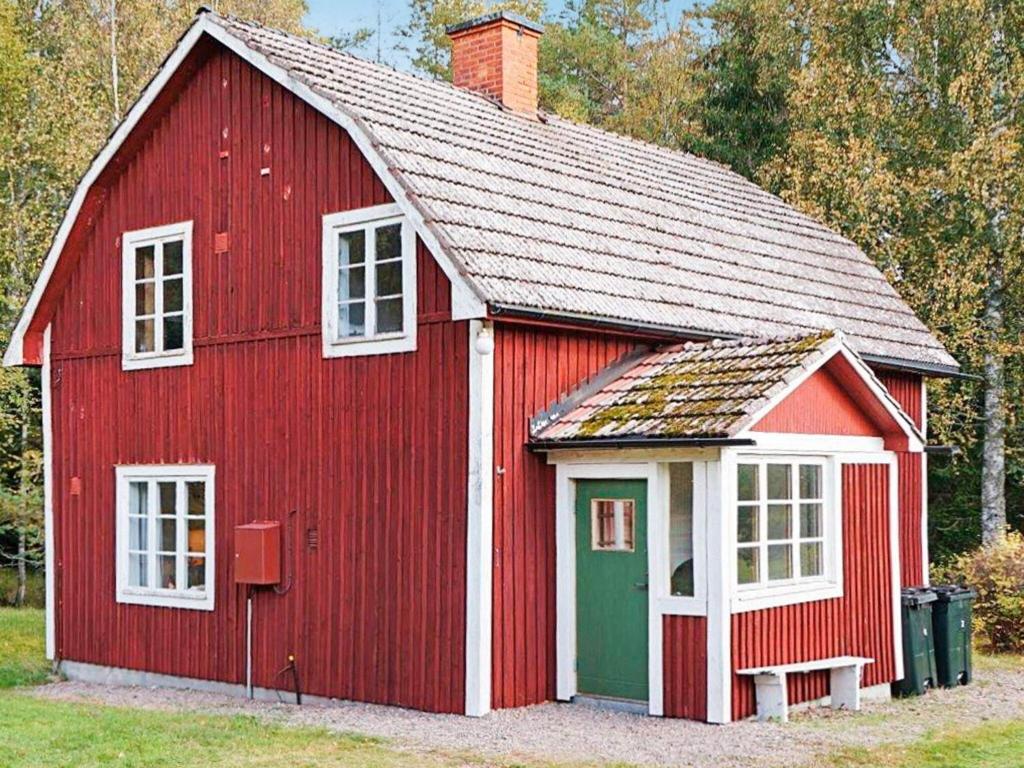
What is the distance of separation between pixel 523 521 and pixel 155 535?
4.81 metres

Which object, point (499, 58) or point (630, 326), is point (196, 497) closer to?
point (630, 326)

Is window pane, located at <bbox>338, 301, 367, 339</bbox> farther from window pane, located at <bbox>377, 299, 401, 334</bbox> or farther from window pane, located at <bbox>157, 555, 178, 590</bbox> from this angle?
window pane, located at <bbox>157, 555, 178, 590</bbox>

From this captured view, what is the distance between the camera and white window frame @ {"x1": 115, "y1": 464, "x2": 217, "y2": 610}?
15367 millimetres

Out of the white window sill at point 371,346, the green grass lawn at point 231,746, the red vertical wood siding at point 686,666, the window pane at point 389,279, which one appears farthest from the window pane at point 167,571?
the red vertical wood siding at point 686,666

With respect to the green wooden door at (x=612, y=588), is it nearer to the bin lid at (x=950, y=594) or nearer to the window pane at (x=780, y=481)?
the window pane at (x=780, y=481)

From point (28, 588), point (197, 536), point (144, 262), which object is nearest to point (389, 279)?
point (197, 536)

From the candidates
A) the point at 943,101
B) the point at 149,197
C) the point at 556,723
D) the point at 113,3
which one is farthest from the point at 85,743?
the point at 113,3

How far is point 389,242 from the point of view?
544 inches

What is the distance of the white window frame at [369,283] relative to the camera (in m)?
13.5

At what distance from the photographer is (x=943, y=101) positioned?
27000mm

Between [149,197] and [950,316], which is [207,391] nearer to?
[149,197]

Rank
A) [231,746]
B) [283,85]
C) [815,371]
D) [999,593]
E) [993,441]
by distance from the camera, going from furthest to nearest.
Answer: [993,441], [999,593], [283,85], [815,371], [231,746]

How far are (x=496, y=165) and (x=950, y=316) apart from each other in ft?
42.9

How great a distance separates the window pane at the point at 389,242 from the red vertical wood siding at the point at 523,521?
4.63ft
